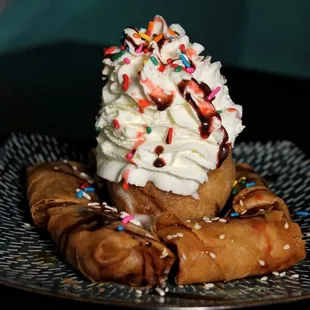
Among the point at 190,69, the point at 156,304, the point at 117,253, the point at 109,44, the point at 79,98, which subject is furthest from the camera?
the point at 109,44

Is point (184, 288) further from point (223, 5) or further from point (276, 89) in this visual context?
point (223, 5)

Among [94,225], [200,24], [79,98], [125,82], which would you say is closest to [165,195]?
[94,225]

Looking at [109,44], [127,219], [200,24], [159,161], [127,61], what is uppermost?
[127,61]

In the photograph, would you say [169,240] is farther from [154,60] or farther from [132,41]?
[132,41]

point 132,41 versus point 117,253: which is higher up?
point 132,41

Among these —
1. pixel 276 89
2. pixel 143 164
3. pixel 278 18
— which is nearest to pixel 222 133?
pixel 143 164

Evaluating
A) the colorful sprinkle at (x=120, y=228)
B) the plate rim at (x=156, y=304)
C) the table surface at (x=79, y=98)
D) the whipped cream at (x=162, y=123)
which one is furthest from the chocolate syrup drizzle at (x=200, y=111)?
the table surface at (x=79, y=98)

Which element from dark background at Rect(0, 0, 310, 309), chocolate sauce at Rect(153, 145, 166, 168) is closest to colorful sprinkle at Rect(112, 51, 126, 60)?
chocolate sauce at Rect(153, 145, 166, 168)
